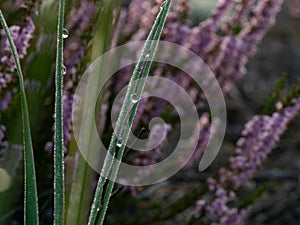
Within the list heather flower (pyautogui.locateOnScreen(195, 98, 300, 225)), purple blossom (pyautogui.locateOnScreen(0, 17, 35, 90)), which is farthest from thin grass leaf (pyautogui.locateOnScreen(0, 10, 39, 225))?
heather flower (pyautogui.locateOnScreen(195, 98, 300, 225))

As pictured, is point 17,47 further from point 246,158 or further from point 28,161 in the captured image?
point 246,158

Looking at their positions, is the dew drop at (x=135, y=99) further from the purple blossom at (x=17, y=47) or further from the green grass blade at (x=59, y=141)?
the purple blossom at (x=17, y=47)

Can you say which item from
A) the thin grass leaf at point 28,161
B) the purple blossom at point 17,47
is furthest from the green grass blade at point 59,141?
the purple blossom at point 17,47

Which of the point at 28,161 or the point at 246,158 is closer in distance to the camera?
the point at 28,161

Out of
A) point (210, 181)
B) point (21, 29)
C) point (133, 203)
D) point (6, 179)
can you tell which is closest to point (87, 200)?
point (6, 179)

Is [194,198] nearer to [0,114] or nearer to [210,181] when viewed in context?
[210,181]

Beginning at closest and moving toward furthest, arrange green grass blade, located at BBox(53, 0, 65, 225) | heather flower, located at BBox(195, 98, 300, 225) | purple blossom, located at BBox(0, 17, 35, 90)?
1. green grass blade, located at BBox(53, 0, 65, 225)
2. purple blossom, located at BBox(0, 17, 35, 90)
3. heather flower, located at BBox(195, 98, 300, 225)

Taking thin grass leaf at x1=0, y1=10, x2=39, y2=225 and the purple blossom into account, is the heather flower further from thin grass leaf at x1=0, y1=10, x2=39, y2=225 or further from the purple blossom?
thin grass leaf at x1=0, y1=10, x2=39, y2=225

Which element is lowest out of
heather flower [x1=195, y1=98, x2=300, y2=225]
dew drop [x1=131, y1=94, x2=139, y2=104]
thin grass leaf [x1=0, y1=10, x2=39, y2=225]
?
thin grass leaf [x1=0, y1=10, x2=39, y2=225]

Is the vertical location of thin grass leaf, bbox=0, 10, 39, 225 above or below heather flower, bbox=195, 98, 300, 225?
below

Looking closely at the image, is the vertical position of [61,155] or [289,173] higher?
[289,173]

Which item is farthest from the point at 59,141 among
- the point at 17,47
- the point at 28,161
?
the point at 17,47
